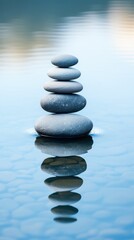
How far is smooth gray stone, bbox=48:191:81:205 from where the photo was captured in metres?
7.47

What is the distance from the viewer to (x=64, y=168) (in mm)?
8609

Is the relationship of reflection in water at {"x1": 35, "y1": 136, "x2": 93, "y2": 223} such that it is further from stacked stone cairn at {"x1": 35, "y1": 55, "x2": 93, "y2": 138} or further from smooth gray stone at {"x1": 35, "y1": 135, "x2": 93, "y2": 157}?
Answer: stacked stone cairn at {"x1": 35, "y1": 55, "x2": 93, "y2": 138}

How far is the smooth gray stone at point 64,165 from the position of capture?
848 cm

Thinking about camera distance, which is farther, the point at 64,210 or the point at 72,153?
the point at 72,153

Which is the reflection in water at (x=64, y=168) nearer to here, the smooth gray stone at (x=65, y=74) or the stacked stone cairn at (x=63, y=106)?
the stacked stone cairn at (x=63, y=106)

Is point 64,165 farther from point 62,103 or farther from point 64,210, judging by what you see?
point 64,210

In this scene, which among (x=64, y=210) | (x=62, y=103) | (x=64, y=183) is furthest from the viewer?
(x=62, y=103)

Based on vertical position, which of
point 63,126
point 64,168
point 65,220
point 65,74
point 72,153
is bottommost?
point 65,220

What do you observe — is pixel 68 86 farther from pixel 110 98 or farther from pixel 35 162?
pixel 110 98

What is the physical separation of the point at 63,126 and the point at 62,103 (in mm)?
367

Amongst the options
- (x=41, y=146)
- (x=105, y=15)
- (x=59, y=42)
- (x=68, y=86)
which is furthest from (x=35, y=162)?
(x=105, y=15)

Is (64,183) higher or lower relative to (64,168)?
lower

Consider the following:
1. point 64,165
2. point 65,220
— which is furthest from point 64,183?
point 65,220

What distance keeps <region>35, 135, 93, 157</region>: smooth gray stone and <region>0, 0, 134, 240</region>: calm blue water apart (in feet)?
0.05
